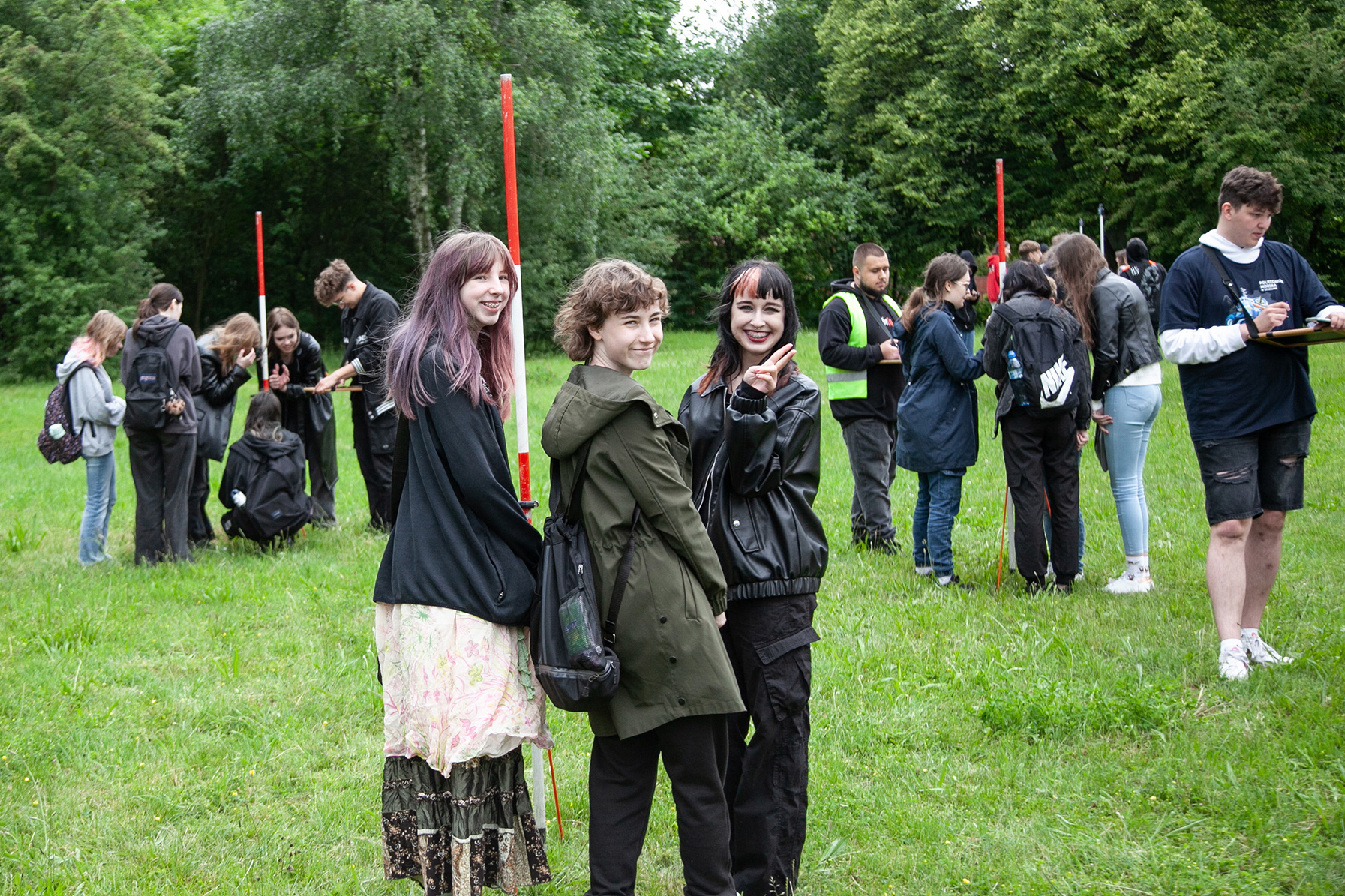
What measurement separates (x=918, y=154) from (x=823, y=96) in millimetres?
5400

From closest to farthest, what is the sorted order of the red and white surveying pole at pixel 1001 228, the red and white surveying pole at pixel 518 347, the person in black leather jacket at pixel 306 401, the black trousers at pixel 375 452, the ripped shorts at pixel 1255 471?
the red and white surveying pole at pixel 518 347
the ripped shorts at pixel 1255 471
the red and white surveying pole at pixel 1001 228
the black trousers at pixel 375 452
the person in black leather jacket at pixel 306 401

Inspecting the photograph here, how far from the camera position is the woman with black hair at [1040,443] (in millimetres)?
6617

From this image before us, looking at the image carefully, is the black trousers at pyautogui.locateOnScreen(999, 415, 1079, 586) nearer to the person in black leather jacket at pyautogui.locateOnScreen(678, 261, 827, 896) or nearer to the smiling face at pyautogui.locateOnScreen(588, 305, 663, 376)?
the person in black leather jacket at pyautogui.locateOnScreen(678, 261, 827, 896)

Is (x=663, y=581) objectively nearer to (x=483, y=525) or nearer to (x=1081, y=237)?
(x=483, y=525)

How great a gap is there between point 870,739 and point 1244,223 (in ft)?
8.85

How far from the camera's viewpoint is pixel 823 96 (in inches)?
1527

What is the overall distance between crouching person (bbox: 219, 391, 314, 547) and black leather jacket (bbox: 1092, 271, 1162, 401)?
5.56 m

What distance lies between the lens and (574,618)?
292 centimetres

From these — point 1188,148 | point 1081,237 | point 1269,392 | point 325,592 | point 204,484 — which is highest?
point 1188,148

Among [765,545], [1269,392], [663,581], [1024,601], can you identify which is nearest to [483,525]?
[663,581]

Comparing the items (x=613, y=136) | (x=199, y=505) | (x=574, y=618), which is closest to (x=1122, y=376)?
(x=574, y=618)

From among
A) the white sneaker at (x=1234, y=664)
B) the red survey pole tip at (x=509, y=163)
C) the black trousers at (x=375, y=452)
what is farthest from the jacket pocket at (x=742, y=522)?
the black trousers at (x=375, y=452)

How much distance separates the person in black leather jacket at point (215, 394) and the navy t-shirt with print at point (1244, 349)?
6.59m

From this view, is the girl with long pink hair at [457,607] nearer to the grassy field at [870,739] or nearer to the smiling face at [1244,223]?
the grassy field at [870,739]
